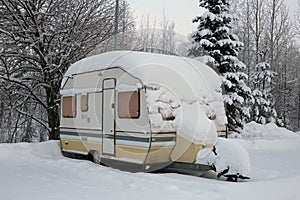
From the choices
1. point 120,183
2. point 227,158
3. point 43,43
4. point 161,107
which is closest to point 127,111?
point 161,107

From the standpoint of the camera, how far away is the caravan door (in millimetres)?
8864

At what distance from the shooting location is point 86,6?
52.0ft

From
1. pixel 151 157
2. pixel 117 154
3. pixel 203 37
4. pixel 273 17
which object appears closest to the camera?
pixel 151 157

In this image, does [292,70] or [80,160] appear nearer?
[80,160]

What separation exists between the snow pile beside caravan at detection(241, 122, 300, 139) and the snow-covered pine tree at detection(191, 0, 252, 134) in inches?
28.1

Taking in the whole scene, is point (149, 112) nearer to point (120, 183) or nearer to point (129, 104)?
point (129, 104)

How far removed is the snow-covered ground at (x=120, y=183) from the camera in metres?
6.04

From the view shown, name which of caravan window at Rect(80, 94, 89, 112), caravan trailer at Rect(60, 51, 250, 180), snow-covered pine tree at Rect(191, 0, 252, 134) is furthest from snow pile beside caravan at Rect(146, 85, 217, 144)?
snow-covered pine tree at Rect(191, 0, 252, 134)

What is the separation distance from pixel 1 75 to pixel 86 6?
485 centimetres

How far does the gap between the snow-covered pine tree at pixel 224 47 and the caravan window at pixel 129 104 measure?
27.3 ft

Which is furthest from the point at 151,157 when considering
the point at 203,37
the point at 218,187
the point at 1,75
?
the point at 203,37

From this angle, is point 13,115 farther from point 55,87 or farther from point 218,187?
point 218,187

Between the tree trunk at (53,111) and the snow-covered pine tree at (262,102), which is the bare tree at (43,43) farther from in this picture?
the snow-covered pine tree at (262,102)

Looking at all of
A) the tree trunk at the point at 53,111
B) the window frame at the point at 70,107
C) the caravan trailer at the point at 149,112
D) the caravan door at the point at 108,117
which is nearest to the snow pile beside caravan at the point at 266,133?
the caravan trailer at the point at 149,112
